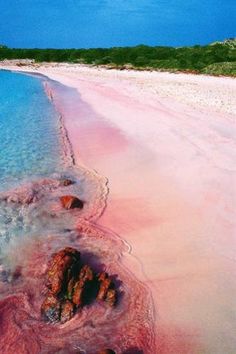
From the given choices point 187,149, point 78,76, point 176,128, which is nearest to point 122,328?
point 187,149

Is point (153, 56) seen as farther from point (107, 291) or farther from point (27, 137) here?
point (107, 291)

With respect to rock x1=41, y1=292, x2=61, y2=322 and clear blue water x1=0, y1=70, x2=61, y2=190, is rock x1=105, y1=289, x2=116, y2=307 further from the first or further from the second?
clear blue water x1=0, y1=70, x2=61, y2=190

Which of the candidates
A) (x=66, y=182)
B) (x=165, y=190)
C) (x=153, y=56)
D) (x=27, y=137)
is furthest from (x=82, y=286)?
(x=153, y=56)

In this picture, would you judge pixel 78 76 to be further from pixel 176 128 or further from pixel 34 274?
pixel 34 274

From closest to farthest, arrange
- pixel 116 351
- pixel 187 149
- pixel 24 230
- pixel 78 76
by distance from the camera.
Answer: pixel 116 351, pixel 24 230, pixel 187 149, pixel 78 76

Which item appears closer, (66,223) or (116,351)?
(116,351)

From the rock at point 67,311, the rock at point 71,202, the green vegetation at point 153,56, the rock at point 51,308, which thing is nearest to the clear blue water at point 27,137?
the rock at point 71,202
